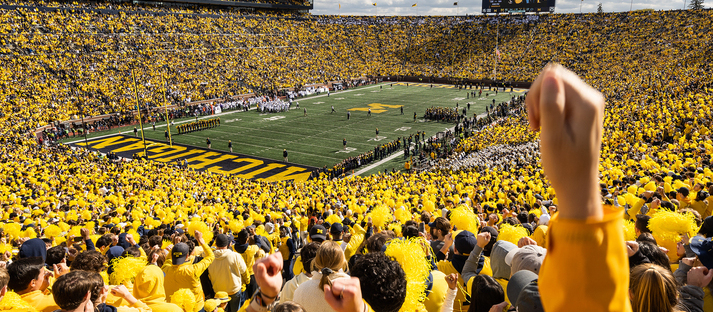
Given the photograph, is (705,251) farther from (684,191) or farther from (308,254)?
(684,191)

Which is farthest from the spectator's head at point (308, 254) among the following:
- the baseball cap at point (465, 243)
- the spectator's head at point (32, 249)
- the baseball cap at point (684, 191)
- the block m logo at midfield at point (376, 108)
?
the block m logo at midfield at point (376, 108)

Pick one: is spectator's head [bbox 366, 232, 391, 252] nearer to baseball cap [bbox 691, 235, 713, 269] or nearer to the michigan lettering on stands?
baseball cap [bbox 691, 235, 713, 269]

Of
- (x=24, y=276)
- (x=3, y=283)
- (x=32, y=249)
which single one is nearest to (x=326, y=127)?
(x=32, y=249)

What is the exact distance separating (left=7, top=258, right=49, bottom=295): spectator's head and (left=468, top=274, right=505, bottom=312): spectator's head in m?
3.54

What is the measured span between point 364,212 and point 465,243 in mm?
6360

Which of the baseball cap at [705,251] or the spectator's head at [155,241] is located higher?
the baseball cap at [705,251]

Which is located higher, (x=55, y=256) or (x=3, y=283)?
(x=3, y=283)

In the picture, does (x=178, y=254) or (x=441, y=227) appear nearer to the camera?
(x=178, y=254)

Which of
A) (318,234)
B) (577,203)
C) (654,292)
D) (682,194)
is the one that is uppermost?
(577,203)

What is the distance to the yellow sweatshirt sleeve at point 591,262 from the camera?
2.75 ft

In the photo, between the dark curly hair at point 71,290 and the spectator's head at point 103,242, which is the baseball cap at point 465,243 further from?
the spectator's head at point 103,242

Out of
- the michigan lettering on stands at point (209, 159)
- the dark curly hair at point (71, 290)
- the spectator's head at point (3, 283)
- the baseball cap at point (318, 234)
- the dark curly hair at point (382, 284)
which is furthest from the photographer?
the michigan lettering on stands at point (209, 159)

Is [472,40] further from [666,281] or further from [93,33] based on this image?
[666,281]

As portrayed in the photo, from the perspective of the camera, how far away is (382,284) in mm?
2291
